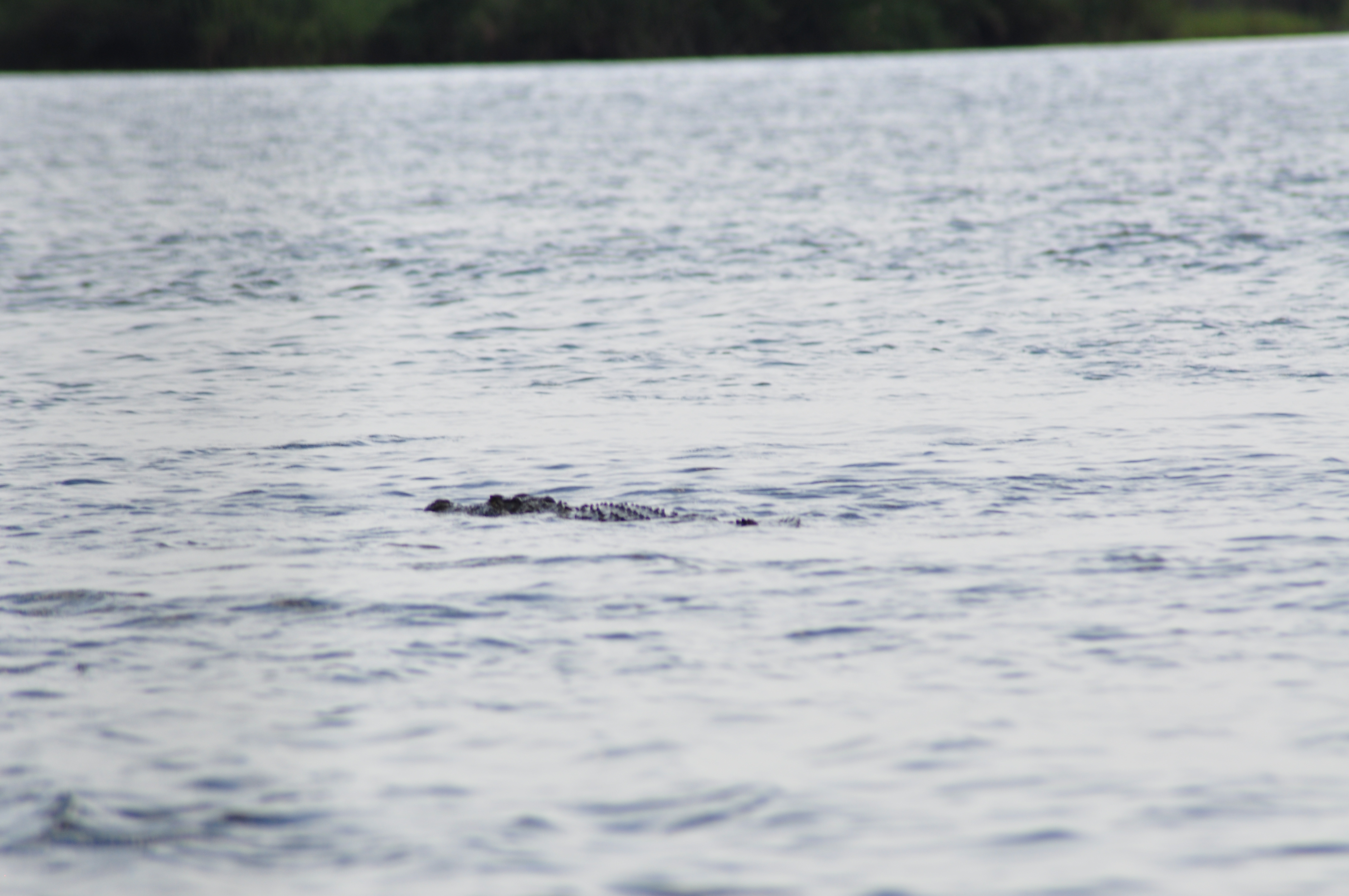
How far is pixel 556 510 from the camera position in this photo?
379 inches

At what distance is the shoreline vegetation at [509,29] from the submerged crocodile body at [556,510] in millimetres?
58273

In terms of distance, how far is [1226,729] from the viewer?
21.6 feet

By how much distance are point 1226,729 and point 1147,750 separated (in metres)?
0.35

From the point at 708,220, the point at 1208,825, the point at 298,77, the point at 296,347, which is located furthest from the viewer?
the point at 298,77

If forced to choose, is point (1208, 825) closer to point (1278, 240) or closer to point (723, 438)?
point (723, 438)

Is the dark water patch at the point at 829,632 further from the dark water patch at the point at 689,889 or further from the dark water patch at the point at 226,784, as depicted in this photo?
the dark water patch at the point at 226,784

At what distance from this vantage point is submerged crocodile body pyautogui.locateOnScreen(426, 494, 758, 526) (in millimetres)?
9500

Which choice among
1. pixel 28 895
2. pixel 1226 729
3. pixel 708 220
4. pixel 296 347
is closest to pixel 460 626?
pixel 28 895

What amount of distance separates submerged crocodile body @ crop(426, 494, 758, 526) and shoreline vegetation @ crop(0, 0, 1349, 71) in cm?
5827

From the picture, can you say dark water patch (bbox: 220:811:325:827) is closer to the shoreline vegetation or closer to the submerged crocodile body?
the submerged crocodile body

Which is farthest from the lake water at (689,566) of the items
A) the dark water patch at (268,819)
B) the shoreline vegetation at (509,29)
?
the shoreline vegetation at (509,29)

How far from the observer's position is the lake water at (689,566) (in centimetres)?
592

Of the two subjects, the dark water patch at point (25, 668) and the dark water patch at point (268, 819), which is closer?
the dark water patch at point (268, 819)

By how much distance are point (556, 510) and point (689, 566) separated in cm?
125
